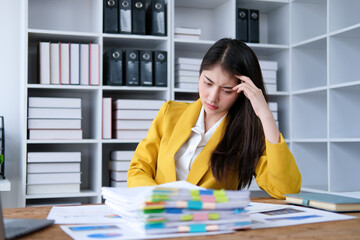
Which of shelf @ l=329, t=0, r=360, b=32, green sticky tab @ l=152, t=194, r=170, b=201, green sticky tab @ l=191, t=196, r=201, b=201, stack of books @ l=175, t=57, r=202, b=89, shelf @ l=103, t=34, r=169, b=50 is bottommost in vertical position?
green sticky tab @ l=191, t=196, r=201, b=201

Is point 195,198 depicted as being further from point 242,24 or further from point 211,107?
point 242,24

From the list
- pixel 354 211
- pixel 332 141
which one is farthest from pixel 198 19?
pixel 354 211

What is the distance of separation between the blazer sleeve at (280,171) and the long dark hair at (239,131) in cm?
14

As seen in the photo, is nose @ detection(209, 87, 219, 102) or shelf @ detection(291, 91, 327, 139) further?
shelf @ detection(291, 91, 327, 139)

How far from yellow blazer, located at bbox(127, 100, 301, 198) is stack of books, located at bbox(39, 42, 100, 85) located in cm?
118

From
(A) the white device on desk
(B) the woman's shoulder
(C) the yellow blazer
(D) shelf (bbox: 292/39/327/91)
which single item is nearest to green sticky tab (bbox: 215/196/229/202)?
(A) the white device on desk

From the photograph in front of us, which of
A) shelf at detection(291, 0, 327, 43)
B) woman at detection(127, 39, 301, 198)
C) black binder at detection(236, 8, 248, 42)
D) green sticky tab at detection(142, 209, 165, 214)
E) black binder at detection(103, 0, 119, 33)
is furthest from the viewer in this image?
shelf at detection(291, 0, 327, 43)

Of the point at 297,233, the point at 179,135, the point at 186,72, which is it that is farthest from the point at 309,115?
the point at 297,233

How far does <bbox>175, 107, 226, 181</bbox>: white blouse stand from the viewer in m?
1.81

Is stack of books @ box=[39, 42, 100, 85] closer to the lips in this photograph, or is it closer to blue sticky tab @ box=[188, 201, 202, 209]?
the lips

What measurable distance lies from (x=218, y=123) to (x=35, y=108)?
1.46 m

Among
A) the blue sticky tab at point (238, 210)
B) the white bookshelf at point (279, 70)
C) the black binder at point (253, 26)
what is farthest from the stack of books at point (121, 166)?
the blue sticky tab at point (238, 210)

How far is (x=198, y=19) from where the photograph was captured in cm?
358

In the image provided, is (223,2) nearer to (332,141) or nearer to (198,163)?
(332,141)
